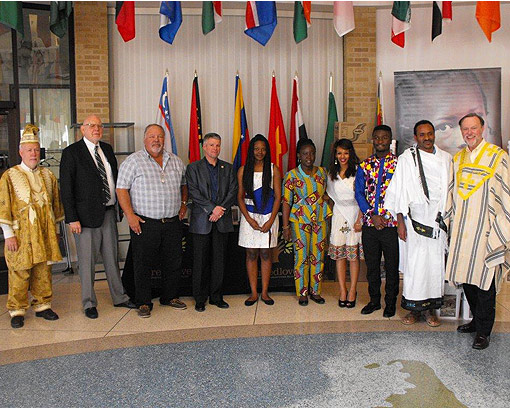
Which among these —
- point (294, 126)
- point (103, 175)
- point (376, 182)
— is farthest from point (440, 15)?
point (103, 175)

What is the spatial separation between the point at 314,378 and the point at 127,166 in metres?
2.47

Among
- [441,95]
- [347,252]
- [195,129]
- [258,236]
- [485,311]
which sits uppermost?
[441,95]

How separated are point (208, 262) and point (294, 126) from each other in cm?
275

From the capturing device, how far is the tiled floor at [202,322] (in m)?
4.64

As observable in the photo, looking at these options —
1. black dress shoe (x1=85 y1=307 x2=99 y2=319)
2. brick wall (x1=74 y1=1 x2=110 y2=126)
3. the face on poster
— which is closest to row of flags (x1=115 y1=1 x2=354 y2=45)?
brick wall (x1=74 y1=1 x2=110 y2=126)

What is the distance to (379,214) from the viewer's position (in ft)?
16.0

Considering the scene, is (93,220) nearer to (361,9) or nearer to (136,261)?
(136,261)

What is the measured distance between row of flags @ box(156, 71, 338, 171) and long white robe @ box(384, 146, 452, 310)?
8.70 ft

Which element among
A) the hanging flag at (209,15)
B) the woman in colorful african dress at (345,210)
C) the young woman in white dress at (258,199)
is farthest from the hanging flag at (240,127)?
the woman in colorful african dress at (345,210)

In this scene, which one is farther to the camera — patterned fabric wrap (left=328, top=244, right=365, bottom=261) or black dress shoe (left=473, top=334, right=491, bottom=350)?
patterned fabric wrap (left=328, top=244, right=365, bottom=261)

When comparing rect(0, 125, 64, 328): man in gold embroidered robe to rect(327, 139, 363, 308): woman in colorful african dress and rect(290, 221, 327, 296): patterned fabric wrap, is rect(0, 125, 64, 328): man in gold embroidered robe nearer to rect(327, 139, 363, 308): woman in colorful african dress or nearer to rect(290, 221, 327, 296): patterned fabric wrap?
rect(290, 221, 327, 296): patterned fabric wrap

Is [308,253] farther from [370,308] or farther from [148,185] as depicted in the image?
[148,185]

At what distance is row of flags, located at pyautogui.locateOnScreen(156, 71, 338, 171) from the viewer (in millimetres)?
7250

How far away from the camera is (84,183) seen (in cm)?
502
